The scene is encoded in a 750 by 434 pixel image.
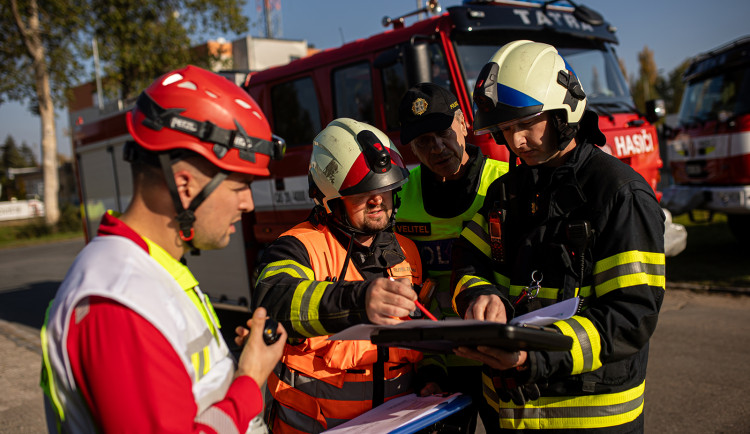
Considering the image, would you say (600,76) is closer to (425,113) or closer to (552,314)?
(425,113)

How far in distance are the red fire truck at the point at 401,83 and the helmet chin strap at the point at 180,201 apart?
3.31 m

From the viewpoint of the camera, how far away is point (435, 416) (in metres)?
1.79

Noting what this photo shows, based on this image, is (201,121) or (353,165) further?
(353,165)

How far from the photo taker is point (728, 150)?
789cm

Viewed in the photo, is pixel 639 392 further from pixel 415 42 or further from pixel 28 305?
pixel 28 305

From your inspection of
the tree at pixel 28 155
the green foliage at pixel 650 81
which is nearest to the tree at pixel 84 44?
the green foliage at pixel 650 81

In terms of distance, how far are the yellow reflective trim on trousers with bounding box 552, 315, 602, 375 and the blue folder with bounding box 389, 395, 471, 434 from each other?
0.46 meters

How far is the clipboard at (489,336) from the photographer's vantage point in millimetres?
1326

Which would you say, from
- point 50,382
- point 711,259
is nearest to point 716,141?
point 711,259

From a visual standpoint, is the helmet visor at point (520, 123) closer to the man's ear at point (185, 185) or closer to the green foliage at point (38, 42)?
the man's ear at point (185, 185)

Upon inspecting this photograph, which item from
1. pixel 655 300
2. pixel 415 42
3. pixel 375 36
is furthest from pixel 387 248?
pixel 375 36

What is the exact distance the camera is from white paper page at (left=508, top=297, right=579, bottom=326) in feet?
5.02

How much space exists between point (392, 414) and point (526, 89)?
1.15 m

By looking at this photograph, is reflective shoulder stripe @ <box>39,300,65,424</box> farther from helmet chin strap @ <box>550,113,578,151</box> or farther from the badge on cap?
the badge on cap
